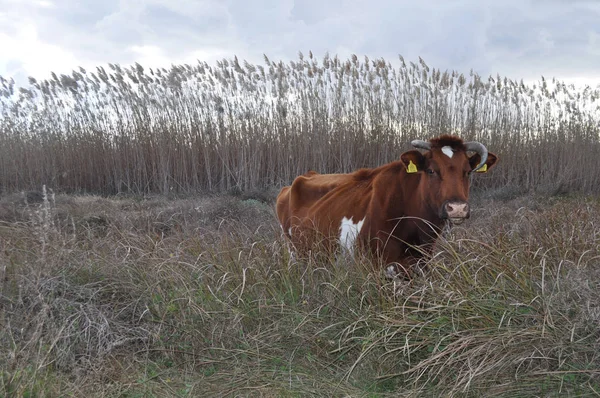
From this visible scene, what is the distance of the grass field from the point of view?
2.96m

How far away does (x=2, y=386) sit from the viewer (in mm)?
2842

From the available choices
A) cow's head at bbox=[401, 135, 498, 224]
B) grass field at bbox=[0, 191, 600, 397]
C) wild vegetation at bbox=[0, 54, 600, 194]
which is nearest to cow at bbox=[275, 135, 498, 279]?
cow's head at bbox=[401, 135, 498, 224]

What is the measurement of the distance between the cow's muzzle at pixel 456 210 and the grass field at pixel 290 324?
0.83ft

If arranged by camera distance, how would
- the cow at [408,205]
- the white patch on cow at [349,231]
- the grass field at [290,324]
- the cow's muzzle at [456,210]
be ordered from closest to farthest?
the grass field at [290,324] → the cow's muzzle at [456,210] → the cow at [408,205] → the white patch on cow at [349,231]

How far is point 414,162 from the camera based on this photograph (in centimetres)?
468

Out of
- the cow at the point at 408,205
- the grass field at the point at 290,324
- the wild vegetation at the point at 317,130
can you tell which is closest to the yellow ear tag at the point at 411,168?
the cow at the point at 408,205

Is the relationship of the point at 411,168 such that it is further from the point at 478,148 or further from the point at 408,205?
the point at 478,148

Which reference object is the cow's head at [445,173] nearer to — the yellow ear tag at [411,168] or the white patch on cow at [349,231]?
the yellow ear tag at [411,168]

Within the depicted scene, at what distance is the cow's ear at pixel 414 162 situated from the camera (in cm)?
466

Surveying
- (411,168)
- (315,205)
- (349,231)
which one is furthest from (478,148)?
(315,205)

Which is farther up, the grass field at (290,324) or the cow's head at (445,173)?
the cow's head at (445,173)

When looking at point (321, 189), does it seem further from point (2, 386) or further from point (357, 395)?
point (2, 386)

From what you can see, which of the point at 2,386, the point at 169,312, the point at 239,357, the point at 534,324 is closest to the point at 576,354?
the point at 534,324

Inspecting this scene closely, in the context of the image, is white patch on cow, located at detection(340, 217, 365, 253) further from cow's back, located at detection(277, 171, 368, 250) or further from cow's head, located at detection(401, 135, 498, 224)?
cow's head, located at detection(401, 135, 498, 224)
